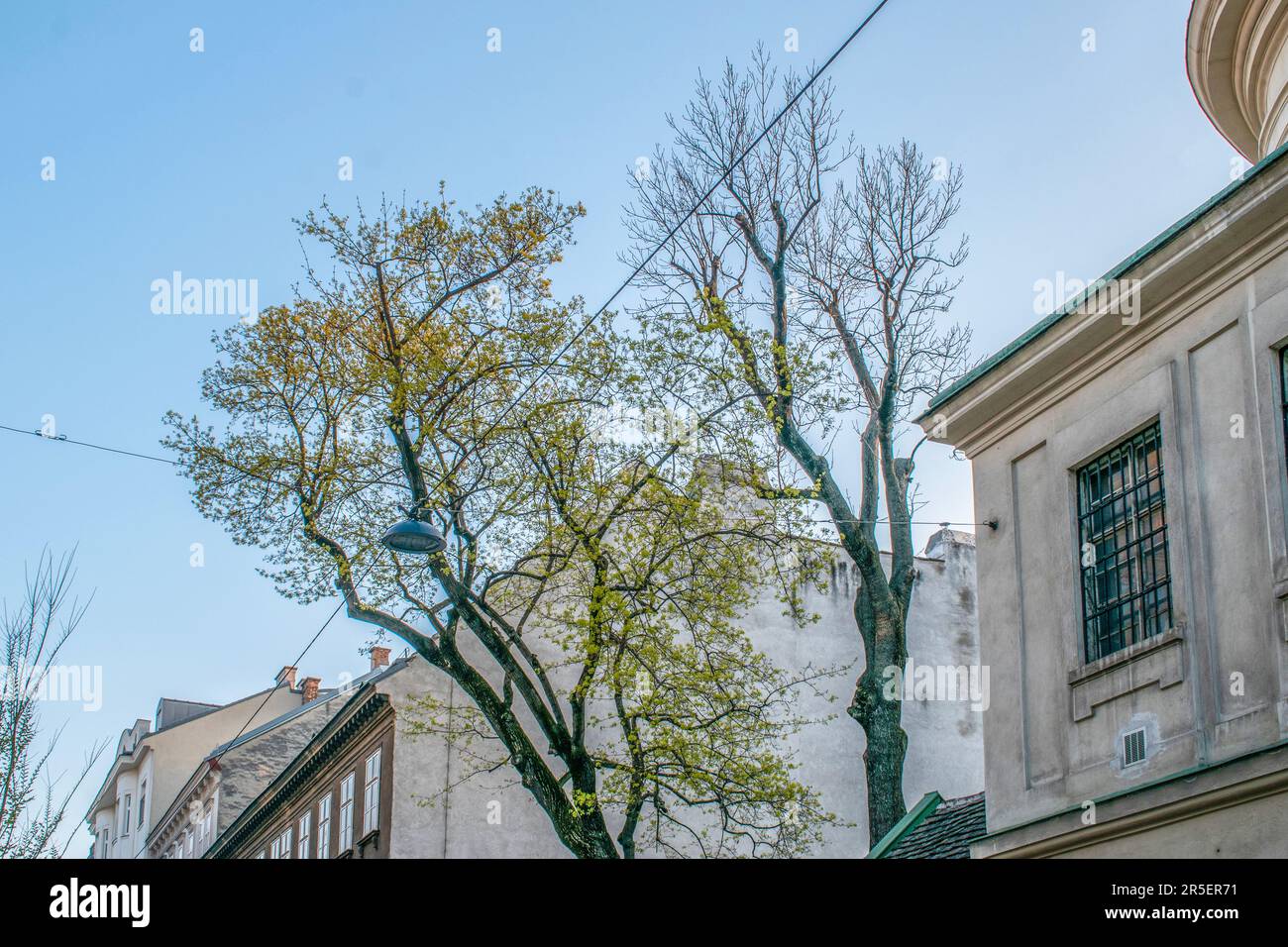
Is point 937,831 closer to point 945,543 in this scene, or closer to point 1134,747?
point 1134,747

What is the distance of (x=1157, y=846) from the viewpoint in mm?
10133

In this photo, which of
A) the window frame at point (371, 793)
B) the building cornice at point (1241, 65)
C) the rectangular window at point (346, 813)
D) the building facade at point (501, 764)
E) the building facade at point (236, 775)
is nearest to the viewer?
the building cornice at point (1241, 65)

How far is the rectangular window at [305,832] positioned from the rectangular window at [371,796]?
15.6ft

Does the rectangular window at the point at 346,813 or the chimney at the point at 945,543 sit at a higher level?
the chimney at the point at 945,543

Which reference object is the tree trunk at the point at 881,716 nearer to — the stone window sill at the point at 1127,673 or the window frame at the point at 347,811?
the stone window sill at the point at 1127,673

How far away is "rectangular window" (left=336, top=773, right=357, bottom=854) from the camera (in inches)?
1134

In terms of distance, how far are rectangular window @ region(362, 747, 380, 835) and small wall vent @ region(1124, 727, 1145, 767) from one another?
18747mm

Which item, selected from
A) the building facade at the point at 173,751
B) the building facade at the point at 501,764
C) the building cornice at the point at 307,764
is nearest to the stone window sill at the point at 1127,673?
the building facade at the point at 501,764

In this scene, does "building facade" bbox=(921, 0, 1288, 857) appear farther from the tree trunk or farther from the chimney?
the chimney

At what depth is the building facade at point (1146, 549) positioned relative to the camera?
9641 millimetres

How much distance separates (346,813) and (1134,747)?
21603 mm

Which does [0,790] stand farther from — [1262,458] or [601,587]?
[1262,458]

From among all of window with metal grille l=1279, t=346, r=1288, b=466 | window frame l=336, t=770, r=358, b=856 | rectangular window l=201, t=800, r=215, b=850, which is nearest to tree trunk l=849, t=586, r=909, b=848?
window frame l=336, t=770, r=358, b=856
